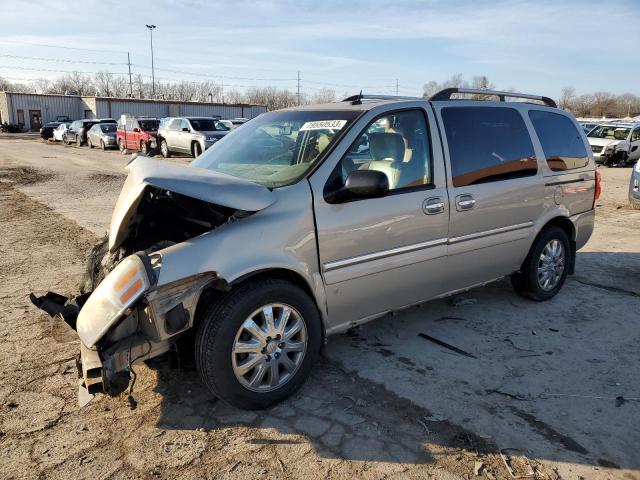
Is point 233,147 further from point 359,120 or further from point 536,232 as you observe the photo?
point 536,232

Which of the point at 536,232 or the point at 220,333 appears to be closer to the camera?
the point at 220,333

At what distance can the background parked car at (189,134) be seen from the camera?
67.3 feet

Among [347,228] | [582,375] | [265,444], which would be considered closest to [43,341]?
[265,444]

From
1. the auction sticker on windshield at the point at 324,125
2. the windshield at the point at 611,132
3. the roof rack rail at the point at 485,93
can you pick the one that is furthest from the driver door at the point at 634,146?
the auction sticker on windshield at the point at 324,125

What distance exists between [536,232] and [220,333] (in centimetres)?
326

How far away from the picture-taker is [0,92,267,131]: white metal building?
166 ft

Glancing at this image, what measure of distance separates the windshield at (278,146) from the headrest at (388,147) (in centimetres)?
27

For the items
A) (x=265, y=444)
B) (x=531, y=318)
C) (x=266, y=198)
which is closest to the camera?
(x=265, y=444)

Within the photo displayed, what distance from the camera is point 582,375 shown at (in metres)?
3.69

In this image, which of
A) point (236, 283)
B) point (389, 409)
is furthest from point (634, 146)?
point (236, 283)

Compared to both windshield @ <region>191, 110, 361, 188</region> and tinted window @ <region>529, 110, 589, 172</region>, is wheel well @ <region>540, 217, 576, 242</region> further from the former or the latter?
windshield @ <region>191, 110, 361, 188</region>

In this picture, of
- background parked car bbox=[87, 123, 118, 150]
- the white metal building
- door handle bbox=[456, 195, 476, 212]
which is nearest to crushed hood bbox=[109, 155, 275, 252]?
door handle bbox=[456, 195, 476, 212]

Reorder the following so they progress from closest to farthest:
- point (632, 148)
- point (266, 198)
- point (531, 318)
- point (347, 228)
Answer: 1. point (266, 198)
2. point (347, 228)
3. point (531, 318)
4. point (632, 148)

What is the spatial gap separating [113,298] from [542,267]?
3.98m
